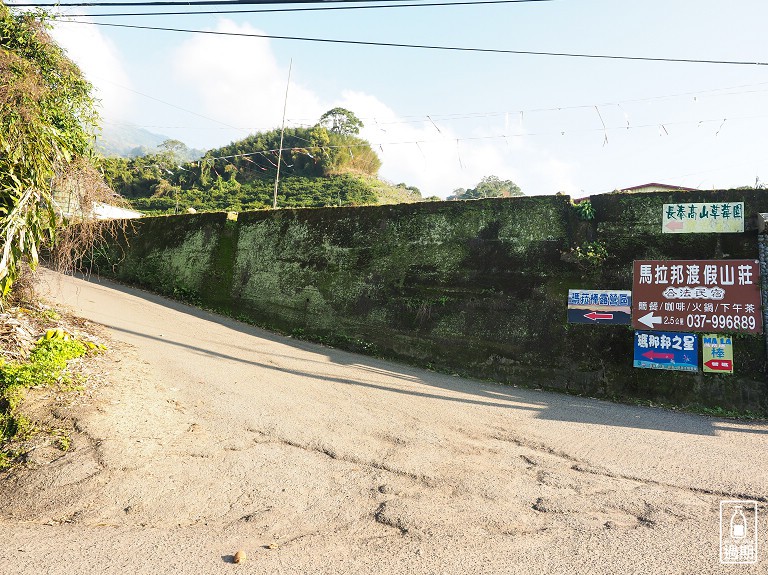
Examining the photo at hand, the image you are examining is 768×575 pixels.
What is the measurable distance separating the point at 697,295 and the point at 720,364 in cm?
127

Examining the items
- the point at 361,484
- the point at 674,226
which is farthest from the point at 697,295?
the point at 361,484

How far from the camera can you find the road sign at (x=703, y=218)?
841 cm

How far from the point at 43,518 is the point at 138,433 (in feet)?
4.41

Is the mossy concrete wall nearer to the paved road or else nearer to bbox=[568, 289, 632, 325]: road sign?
bbox=[568, 289, 632, 325]: road sign

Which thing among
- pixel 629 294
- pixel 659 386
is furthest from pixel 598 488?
pixel 629 294

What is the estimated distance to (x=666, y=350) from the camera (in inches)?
327

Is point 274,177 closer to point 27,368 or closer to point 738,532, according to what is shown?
point 27,368

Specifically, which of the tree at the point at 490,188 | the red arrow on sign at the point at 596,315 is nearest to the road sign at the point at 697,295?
the red arrow on sign at the point at 596,315

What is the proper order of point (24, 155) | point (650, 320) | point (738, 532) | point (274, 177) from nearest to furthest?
point (738, 532)
point (24, 155)
point (650, 320)
point (274, 177)

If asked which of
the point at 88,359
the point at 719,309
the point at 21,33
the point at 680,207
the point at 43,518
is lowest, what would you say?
the point at 43,518

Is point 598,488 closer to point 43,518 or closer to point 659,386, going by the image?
point 43,518

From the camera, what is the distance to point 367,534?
10.7 feet

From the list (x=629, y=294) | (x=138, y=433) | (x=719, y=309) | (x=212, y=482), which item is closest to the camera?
(x=212, y=482)

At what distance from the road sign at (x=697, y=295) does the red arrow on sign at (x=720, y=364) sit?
55 cm
